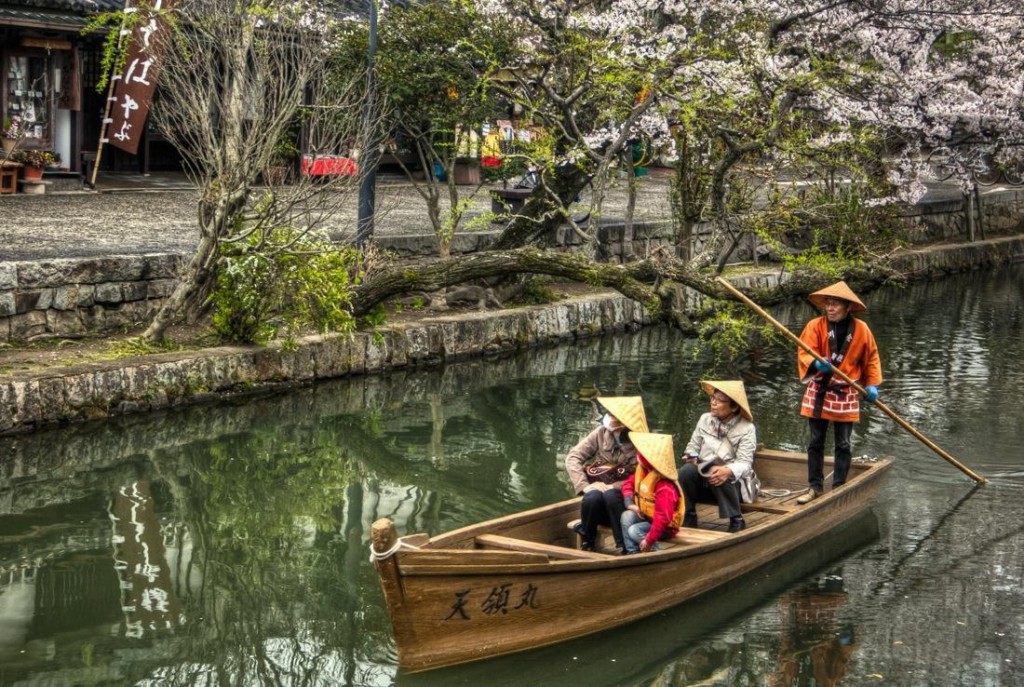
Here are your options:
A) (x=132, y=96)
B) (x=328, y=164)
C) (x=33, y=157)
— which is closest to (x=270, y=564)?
(x=328, y=164)

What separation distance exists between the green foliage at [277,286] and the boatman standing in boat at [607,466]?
5.19m

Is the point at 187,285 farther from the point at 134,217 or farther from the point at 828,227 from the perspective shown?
the point at 828,227

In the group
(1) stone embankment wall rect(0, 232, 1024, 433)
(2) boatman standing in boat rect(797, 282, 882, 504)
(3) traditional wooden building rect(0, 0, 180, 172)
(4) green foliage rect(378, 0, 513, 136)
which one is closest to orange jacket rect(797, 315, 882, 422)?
(2) boatman standing in boat rect(797, 282, 882, 504)

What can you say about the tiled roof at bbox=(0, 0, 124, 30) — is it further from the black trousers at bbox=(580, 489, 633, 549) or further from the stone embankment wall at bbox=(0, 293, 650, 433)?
the black trousers at bbox=(580, 489, 633, 549)

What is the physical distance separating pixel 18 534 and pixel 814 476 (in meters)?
5.92

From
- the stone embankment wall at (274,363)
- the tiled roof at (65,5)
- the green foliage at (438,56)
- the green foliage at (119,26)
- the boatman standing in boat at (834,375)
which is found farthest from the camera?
the tiled roof at (65,5)

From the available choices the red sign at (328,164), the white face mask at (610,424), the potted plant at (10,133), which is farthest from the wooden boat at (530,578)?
the potted plant at (10,133)

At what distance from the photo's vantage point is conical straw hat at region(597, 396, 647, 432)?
822 cm

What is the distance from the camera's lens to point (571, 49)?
14.6m

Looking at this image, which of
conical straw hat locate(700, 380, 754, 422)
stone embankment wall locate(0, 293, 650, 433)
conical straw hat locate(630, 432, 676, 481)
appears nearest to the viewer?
conical straw hat locate(630, 432, 676, 481)

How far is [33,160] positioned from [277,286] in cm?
754

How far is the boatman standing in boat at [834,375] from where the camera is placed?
987 centimetres

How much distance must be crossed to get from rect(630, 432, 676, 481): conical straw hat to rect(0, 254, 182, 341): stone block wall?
7.00 m

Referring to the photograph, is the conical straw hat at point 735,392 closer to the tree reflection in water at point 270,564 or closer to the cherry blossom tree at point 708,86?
the tree reflection in water at point 270,564
